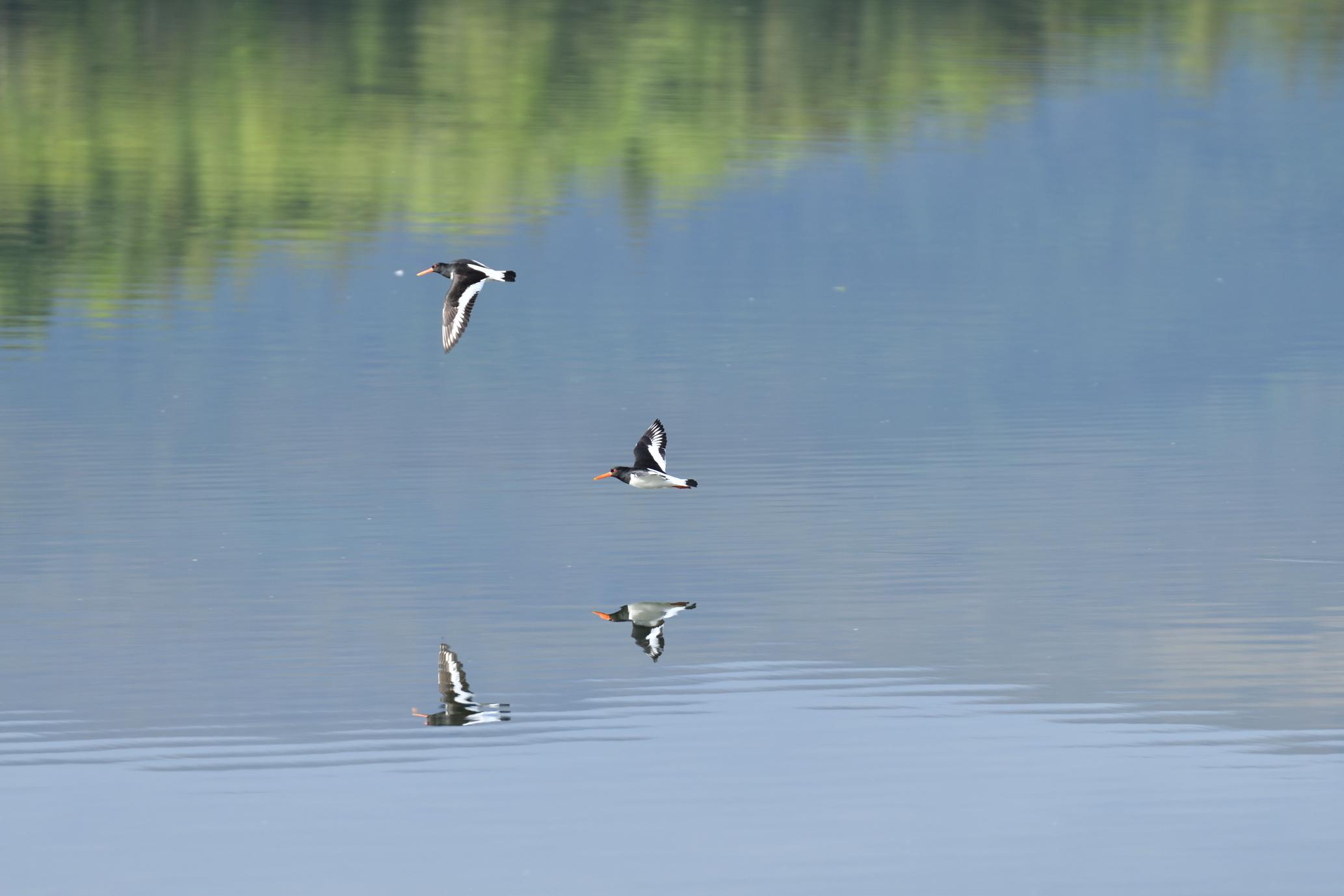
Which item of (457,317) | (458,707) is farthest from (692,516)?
(458,707)

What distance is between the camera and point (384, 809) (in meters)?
15.4

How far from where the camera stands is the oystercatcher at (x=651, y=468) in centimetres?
2217

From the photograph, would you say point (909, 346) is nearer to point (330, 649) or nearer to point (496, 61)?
point (330, 649)

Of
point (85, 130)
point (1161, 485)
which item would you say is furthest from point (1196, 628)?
point (85, 130)

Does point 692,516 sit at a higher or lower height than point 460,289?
lower

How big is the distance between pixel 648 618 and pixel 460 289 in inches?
251

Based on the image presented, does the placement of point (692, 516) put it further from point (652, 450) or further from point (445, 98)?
point (445, 98)

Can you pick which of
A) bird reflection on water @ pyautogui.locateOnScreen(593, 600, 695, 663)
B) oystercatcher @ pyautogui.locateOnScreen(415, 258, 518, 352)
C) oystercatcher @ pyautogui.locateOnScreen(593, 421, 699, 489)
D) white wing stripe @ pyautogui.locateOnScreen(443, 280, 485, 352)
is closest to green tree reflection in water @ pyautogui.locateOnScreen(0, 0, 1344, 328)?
oystercatcher @ pyautogui.locateOnScreen(415, 258, 518, 352)

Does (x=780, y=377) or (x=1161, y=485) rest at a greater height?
(x=780, y=377)

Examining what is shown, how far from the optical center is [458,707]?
1731cm

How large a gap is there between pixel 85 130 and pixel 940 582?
85.6 feet

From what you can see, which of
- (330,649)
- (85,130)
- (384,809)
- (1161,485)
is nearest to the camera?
(384,809)

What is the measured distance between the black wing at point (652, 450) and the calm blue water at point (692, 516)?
1.80 feet

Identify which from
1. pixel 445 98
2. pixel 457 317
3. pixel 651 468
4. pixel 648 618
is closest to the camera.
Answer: pixel 648 618
